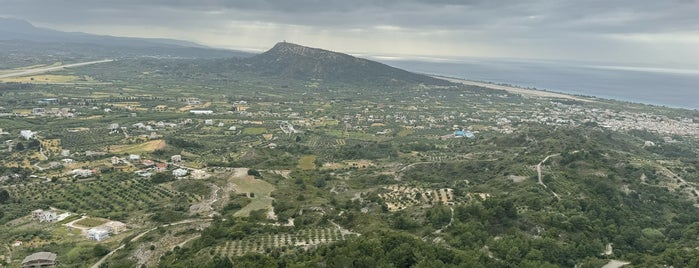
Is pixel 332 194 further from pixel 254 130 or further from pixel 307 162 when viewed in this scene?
pixel 254 130

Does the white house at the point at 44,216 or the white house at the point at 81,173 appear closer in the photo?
the white house at the point at 44,216

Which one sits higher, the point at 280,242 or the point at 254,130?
the point at 280,242

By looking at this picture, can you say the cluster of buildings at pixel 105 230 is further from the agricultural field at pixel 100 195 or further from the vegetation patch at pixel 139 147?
the vegetation patch at pixel 139 147

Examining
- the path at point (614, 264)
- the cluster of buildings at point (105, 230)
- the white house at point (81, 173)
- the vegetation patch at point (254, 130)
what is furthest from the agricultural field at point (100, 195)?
the vegetation patch at point (254, 130)

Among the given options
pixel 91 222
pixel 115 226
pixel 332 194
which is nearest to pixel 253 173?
pixel 332 194

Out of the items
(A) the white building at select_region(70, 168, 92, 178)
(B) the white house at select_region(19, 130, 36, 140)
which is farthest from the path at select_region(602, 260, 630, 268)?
(B) the white house at select_region(19, 130, 36, 140)

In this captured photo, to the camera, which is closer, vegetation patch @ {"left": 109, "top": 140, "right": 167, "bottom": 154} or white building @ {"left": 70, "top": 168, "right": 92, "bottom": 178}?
white building @ {"left": 70, "top": 168, "right": 92, "bottom": 178}

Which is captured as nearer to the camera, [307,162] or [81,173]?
[81,173]

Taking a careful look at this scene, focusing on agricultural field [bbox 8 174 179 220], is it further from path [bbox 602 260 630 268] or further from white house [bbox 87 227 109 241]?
path [bbox 602 260 630 268]

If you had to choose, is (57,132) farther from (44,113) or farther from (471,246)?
(471,246)

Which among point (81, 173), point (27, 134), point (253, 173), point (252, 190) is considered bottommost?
point (27, 134)

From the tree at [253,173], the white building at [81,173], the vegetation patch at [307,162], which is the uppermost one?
the tree at [253,173]
